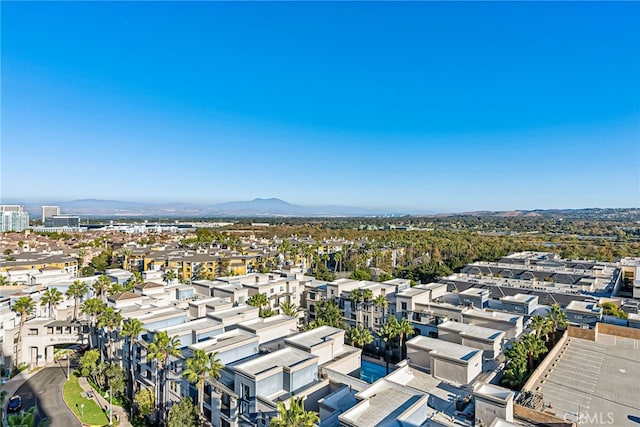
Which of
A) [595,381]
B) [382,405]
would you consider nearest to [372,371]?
[382,405]

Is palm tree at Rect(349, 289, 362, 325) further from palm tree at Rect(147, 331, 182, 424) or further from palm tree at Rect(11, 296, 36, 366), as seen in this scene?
palm tree at Rect(11, 296, 36, 366)

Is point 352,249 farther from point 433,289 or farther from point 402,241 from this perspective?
point 433,289

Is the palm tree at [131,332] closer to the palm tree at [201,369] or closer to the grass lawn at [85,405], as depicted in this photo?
the grass lawn at [85,405]

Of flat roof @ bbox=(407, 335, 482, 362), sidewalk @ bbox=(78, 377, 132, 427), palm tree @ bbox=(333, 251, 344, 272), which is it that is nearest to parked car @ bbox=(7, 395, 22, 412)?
sidewalk @ bbox=(78, 377, 132, 427)

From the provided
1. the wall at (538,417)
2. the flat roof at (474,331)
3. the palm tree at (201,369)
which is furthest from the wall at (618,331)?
the palm tree at (201,369)

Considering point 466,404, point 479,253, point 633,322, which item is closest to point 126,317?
point 466,404

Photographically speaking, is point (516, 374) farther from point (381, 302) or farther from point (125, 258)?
point (125, 258)
